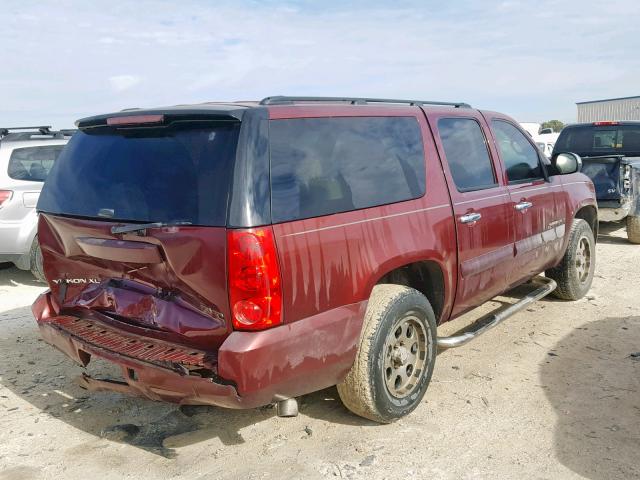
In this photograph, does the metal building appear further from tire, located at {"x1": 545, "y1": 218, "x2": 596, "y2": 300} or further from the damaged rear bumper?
the damaged rear bumper

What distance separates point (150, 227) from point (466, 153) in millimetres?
2385

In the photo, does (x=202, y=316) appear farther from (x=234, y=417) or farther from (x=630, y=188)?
(x=630, y=188)

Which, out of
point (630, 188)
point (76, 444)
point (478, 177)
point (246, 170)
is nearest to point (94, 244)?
point (246, 170)

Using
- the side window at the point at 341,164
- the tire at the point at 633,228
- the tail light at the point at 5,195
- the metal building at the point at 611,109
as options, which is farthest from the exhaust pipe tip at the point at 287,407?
the metal building at the point at 611,109

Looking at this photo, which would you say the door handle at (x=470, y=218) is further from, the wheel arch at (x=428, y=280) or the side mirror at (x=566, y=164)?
the side mirror at (x=566, y=164)

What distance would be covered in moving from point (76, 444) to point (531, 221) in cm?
364

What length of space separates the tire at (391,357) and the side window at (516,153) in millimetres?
1674

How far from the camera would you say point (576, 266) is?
5758 mm

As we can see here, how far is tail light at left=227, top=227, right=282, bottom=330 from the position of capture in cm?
260

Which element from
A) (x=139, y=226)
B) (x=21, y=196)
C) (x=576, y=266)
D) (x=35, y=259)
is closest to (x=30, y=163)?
(x=21, y=196)

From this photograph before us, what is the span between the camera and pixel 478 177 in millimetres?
4238

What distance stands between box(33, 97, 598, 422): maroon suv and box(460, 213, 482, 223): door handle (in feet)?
0.07

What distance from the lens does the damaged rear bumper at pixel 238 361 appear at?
2633 millimetres

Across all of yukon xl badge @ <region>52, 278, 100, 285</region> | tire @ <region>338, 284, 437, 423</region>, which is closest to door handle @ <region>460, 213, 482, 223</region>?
tire @ <region>338, 284, 437, 423</region>
